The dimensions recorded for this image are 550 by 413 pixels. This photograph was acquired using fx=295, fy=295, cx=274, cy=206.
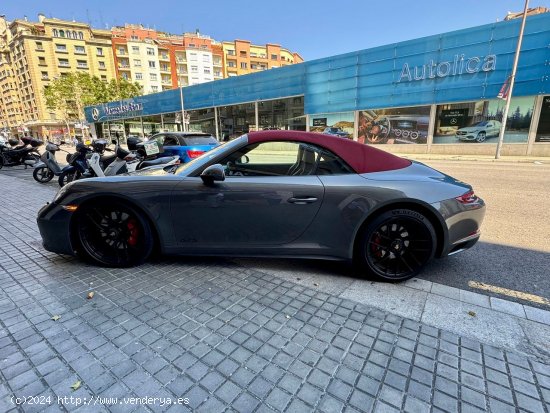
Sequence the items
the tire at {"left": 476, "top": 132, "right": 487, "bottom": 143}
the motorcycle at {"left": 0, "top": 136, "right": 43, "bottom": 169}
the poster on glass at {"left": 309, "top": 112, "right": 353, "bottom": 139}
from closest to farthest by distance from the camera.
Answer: the motorcycle at {"left": 0, "top": 136, "right": 43, "bottom": 169} → the tire at {"left": 476, "top": 132, "right": 487, "bottom": 143} → the poster on glass at {"left": 309, "top": 112, "right": 353, "bottom": 139}

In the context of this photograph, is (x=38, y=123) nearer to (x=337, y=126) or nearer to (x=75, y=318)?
(x=337, y=126)

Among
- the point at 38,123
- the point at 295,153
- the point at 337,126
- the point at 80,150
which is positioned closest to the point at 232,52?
the point at 38,123

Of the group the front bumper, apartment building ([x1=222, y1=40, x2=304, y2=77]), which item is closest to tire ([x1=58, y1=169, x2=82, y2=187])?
the front bumper

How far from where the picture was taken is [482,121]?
17547 millimetres

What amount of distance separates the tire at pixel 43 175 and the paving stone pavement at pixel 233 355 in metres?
7.22

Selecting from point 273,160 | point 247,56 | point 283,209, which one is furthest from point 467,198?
point 247,56

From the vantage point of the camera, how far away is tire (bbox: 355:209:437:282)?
2715mm

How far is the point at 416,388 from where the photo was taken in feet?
5.47

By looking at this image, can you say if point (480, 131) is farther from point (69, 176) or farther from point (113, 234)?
point (113, 234)

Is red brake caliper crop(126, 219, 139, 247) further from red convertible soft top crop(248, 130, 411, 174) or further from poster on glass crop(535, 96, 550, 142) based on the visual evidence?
poster on glass crop(535, 96, 550, 142)

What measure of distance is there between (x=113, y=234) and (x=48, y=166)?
7.03 m

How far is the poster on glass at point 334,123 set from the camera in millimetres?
22875

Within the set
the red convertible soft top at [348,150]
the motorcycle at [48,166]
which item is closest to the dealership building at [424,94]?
the motorcycle at [48,166]

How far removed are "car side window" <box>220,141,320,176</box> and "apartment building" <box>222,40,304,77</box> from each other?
245 feet
